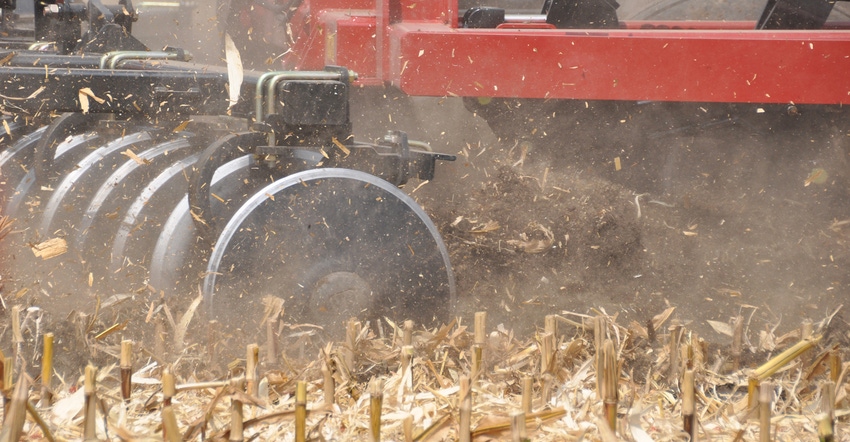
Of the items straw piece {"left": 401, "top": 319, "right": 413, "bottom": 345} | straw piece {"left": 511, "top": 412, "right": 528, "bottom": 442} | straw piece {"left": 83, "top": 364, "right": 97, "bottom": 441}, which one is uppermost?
straw piece {"left": 511, "top": 412, "right": 528, "bottom": 442}

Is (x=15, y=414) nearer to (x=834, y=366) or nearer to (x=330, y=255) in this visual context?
(x=330, y=255)

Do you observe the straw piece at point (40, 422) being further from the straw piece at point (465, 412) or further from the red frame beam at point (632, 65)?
the red frame beam at point (632, 65)

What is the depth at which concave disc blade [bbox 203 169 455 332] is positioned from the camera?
243 cm

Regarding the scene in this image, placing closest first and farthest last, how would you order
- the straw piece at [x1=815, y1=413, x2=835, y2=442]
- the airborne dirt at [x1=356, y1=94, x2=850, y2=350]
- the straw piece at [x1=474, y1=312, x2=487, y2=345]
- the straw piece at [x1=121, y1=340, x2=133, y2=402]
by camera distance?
the straw piece at [x1=815, y1=413, x2=835, y2=442] < the straw piece at [x1=121, y1=340, x2=133, y2=402] < the straw piece at [x1=474, y1=312, x2=487, y2=345] < the airborne dirt at [x1=356, y1=94, x2=850, y2=350]

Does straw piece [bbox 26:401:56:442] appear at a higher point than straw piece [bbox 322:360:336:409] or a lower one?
higher

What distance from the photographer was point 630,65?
10.1 ft

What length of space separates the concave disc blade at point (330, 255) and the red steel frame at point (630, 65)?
2.34 feet

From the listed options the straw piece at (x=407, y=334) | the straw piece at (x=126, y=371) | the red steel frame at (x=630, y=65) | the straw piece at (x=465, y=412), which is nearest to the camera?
the straw piece at (x=465, y=412)

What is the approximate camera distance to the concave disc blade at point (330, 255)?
2432 mm

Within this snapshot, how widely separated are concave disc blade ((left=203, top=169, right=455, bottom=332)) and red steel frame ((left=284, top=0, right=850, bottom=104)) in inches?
28.0

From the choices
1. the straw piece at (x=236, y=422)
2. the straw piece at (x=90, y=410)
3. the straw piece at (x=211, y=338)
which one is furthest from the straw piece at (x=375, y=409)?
the straw piece at (x=211, y=338)

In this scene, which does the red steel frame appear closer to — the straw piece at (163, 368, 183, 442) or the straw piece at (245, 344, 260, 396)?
the straw piece at (245, 344, 260, 396)

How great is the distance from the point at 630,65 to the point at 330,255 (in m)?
1.36

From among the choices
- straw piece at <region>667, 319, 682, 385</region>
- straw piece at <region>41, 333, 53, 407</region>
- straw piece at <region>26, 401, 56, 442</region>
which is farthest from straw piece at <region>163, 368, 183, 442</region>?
straw piece at <region>667, 319, 682, 385</region>
